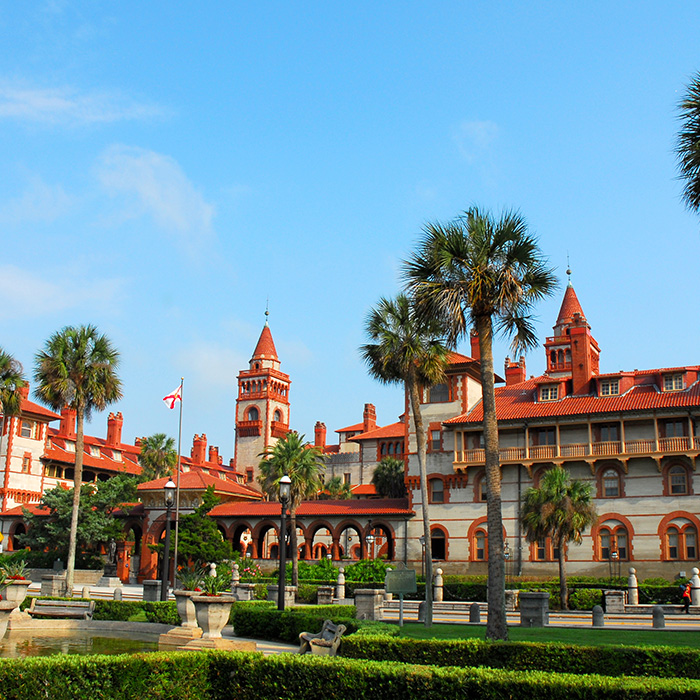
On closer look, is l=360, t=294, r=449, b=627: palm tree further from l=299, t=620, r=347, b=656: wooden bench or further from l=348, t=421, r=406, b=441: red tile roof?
l=348, t=421, r=406, b=441: red tile roof

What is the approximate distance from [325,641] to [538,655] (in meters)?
4.11

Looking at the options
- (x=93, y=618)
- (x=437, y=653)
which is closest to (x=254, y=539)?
(x=93, y=618)

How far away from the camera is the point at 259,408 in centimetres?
10062

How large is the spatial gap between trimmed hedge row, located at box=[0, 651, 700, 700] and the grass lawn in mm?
7287

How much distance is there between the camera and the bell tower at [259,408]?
9925cm

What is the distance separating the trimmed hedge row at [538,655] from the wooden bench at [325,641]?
200 millimetres

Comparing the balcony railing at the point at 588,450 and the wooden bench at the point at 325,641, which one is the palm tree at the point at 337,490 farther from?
the wooden bench at the point at 325,641

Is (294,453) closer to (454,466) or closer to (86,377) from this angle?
(454,466)

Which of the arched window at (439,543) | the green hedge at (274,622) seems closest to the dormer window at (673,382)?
the arched window at (439,543)

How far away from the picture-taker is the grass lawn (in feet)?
61.4

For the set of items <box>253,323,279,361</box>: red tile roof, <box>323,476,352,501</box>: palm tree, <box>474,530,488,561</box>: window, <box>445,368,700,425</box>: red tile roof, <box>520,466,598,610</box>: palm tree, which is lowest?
<box>474,530,488,561</box>: window

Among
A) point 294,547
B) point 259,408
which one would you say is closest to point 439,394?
point 294,547

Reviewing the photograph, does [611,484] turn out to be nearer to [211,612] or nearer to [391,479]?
[391,479]

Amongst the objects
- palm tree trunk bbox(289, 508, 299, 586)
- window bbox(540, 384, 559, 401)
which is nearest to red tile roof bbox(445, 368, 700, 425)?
window bbox(540, 384, 559, 401)
